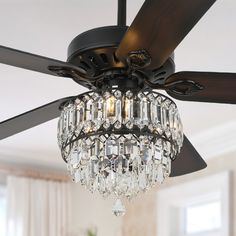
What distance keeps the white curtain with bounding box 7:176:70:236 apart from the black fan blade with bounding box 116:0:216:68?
2.98 m

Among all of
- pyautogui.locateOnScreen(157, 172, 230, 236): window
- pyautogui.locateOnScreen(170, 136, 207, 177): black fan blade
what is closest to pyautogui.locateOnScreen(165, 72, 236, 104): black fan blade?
pyautogui.locateOnScreen(170, 136, 207, 177): black fan blade

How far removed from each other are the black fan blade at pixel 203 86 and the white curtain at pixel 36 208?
277 cm

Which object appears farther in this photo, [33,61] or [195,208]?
[195,208]

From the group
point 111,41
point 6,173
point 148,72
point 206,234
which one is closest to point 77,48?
point 111,41

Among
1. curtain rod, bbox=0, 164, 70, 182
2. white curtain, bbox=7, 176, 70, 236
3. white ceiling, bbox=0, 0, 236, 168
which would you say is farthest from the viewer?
curtain rod, bbox=0, 164, 70, 182

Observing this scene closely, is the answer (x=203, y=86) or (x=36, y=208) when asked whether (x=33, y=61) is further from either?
(x=36, y=208)

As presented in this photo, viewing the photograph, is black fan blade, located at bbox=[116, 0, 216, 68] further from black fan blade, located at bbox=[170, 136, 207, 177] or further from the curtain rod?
the curtain rod

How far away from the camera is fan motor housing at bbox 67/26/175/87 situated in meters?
1.59

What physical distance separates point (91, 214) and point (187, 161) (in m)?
2.64

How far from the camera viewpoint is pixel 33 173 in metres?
4.48

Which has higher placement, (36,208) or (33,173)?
(33,173)

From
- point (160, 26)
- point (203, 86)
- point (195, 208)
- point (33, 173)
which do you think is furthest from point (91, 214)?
point (160, 26)

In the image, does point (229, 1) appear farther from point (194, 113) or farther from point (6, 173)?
point (6, 173)

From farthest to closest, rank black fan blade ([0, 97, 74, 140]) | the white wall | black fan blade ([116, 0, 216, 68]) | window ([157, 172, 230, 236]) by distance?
the white wall, window ([157, 172, 230, 236]), black fan blade ([0, 97, 74, 140]), black fan blade ([116, 0, 216, 68])
